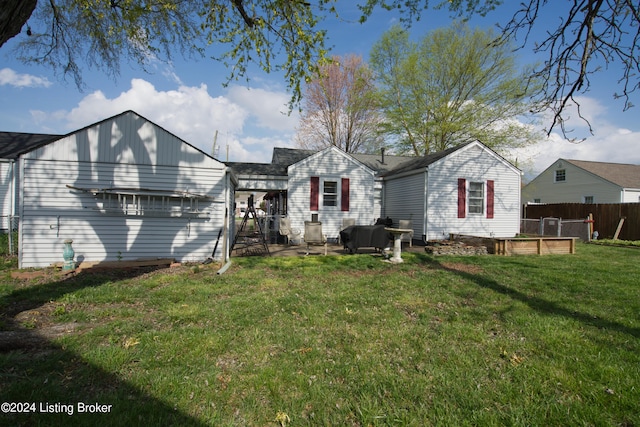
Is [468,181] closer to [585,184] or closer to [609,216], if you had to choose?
[609,216]

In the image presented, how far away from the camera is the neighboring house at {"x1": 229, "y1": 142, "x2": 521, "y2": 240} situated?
1394 centimetres

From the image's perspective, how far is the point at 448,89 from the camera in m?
21.8

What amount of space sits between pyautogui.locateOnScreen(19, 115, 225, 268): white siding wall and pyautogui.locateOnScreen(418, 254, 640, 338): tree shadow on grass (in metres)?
6.97

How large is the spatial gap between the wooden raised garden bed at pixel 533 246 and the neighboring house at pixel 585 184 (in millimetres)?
17089

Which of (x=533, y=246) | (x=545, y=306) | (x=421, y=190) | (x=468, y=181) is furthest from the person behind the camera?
(x=468, y=181)

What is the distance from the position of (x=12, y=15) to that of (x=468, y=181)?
49.3ft

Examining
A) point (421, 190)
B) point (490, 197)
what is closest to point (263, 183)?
point (421, 190)

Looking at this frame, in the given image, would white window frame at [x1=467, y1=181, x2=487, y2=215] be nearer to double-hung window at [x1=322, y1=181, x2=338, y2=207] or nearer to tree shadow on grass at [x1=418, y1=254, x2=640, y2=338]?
double-hung window at [x1=322, y1=181, x2=338, y2=207]

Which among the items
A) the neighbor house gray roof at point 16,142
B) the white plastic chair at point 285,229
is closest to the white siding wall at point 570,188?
the white plastic chair at point 285,229

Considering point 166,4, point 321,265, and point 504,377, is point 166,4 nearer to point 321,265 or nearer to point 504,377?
point 321,265

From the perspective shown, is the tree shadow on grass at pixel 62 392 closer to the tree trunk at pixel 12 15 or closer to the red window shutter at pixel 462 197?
the tree trunk at pixel 12 15

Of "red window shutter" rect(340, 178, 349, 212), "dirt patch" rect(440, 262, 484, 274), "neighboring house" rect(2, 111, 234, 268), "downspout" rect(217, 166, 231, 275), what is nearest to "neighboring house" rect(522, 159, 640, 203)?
"red window shutter" rect(340, 178, 349, 212)

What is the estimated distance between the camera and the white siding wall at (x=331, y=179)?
14141 mm

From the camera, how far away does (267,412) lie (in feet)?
8.20
